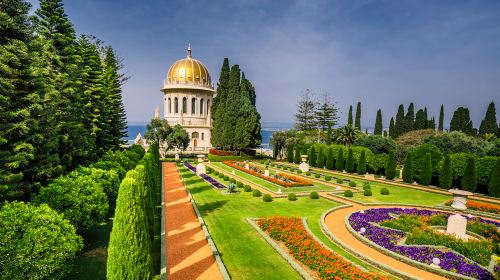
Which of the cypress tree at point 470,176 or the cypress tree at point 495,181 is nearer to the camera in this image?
the cypress tree at point 495,181

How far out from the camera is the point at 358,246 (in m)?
13.5

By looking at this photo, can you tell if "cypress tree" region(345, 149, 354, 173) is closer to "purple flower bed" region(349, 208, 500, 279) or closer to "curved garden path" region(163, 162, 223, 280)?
"purple flower bed" region(349, 208, 500, 279)

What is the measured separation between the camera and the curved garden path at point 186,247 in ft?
35.0

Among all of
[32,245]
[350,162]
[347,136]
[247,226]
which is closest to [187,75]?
[347,136]

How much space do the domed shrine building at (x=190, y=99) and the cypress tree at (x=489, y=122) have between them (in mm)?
64656

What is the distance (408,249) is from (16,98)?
20.8 meters

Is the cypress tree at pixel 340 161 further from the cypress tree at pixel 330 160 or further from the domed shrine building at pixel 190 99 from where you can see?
the domed shrine building at pixel 190 99

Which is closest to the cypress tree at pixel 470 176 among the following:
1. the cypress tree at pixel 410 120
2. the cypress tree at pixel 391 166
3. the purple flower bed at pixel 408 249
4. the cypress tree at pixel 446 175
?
the cypress tree at pixel 446 175

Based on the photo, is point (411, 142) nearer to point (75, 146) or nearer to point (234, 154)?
point (234, 154)

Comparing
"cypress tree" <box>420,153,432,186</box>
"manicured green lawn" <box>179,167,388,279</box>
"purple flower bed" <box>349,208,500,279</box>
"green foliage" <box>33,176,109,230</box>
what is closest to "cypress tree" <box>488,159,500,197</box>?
"cypress tree" <box>420,153,432,186</box>

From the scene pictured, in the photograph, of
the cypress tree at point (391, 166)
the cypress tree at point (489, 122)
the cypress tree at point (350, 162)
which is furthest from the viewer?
the cypress tree at point (489, 122)

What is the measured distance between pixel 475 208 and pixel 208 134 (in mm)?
61597

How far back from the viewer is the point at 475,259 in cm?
1220

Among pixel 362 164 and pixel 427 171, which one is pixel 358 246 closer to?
pixel 427 171
